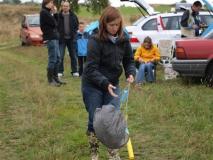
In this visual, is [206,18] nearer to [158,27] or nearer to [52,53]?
[158,27]

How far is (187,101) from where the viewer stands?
9.10 meters

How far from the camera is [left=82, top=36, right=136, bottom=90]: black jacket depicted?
5.22 meters

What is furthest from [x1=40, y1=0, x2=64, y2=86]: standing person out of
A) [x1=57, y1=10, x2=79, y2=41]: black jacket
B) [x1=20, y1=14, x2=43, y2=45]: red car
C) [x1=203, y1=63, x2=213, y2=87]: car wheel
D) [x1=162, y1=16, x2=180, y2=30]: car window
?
[x1=20, y1=14, x2=43, y2=45]: red car

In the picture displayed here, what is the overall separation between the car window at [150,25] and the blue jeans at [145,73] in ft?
12.5

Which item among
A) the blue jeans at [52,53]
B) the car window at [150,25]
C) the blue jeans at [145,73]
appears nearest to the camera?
the blue jeans at [52,53]

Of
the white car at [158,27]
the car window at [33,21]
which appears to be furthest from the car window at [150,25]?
the car window at [33,21]

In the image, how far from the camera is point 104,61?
5309mm

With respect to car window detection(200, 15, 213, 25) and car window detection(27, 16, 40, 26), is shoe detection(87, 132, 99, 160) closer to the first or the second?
car window detection(200, 15, 213, 25)

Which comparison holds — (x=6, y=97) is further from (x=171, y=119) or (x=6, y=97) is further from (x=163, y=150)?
(x=163, y=150)

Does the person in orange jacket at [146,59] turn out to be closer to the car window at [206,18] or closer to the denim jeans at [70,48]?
the denim jeans at [70,48]

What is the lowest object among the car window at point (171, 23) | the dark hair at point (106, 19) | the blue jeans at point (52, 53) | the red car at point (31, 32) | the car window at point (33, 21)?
the red car at point (31, 32)

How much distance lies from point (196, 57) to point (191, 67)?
0.23 metres

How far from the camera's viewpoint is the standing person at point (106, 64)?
5.15m

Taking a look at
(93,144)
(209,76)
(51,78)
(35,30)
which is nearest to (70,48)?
(51,78)
